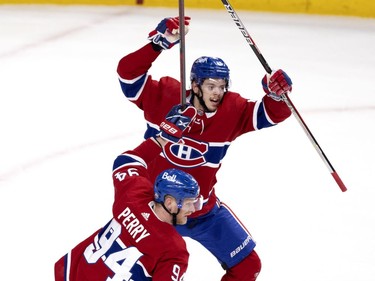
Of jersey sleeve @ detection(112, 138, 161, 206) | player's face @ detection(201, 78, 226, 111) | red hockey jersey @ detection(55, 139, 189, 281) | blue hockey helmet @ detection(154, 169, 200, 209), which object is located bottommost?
red hockey jersey @ detection(55, 139, 189, 281)

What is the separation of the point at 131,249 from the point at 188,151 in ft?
2.57

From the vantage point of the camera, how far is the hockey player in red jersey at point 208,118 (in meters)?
3.97

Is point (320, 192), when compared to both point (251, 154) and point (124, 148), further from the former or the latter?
point (124, 148)

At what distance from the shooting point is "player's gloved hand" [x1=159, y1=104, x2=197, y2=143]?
148 inches

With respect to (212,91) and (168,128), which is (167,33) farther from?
(168,128)

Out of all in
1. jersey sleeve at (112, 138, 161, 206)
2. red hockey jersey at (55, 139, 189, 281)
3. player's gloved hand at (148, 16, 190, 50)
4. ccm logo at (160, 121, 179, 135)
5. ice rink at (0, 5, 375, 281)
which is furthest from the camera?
ice rink at (0, 5, 375, 281)

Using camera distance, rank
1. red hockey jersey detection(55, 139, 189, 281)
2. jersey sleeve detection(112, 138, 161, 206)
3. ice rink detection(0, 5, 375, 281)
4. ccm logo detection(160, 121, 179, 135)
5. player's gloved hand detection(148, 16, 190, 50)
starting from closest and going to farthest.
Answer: red hockey jersey detection(55, 139, 189, 281)
jersey sleeve detection(112, 138, 161, 206)
ccm logo detection(160, 121, 179, 135)
player's gloved hand detection(148, 16, 190, 50)
ice rink detection(0, 5, 375, 281)

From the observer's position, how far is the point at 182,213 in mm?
3344

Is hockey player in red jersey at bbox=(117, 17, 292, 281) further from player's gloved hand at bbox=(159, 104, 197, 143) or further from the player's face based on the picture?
player's gloved hand at bbox=(159, 104, 197, 143)

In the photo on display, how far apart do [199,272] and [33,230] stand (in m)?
0.86

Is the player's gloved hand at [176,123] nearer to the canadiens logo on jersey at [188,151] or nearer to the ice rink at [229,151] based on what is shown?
the canadiens logo on jersey at [188,151]

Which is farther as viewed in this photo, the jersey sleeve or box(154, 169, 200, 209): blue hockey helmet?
the jersey sleeve

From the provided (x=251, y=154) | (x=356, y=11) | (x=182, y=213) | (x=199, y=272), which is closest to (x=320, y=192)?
(x=251, y=154)

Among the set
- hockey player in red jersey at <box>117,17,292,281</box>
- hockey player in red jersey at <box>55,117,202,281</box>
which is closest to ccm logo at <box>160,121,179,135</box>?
hockey player in red jersey at <box>117,17,292,281</box>
